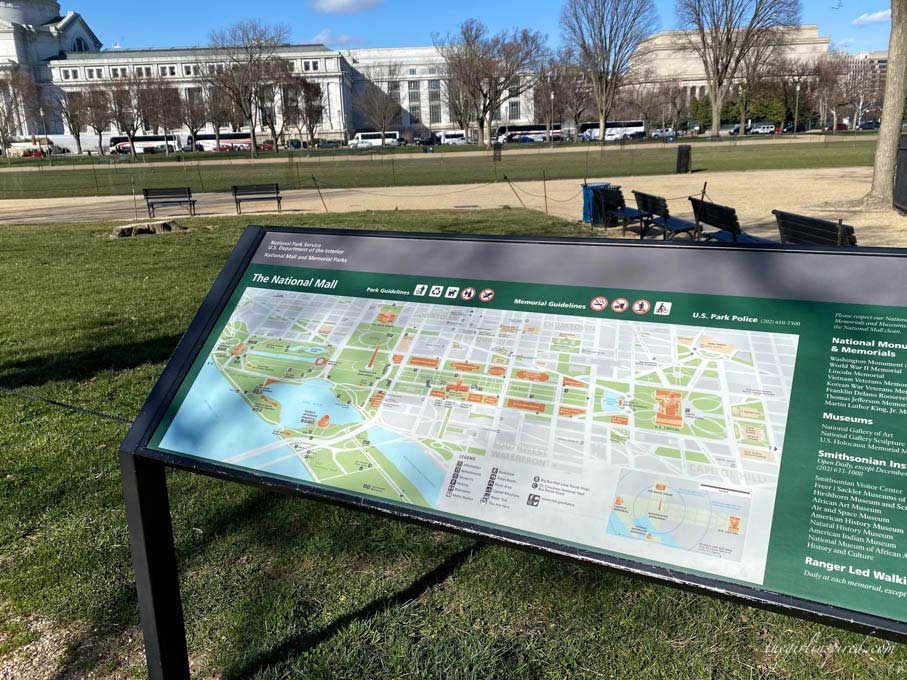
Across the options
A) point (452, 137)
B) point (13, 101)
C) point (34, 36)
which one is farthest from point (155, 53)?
point (452, 137)

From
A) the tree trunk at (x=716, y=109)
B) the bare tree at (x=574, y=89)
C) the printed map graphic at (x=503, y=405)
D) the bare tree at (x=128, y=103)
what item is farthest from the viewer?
the bare tree at (x=574, y=89)

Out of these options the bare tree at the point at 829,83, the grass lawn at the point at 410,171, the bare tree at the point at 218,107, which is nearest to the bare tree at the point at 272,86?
A: the bare tree at the point at 218,107

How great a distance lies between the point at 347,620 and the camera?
295 cm

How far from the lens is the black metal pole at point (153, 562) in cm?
229

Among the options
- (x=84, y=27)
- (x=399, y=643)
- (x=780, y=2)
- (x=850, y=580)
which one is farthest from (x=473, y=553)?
(x=84, y=27)

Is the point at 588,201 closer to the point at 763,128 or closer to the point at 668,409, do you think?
the point at 668,409

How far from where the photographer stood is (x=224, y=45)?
244 feet

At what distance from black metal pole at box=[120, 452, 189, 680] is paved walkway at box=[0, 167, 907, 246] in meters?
12.7

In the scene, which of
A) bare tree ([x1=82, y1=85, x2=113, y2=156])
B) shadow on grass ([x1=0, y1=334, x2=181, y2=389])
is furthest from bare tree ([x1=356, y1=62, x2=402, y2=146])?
shadow on grass ([x1=0, y1=334, x2=181, y2=389])

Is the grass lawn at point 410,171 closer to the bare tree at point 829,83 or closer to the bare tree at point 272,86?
the bare tree at point 272,86

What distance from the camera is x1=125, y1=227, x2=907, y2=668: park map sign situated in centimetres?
160

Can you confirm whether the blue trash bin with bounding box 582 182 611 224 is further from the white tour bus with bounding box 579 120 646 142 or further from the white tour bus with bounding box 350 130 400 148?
the white tour bus with bounding box 350 130 400 148

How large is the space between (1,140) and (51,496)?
88140 mm

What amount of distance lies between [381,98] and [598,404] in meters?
92.3
